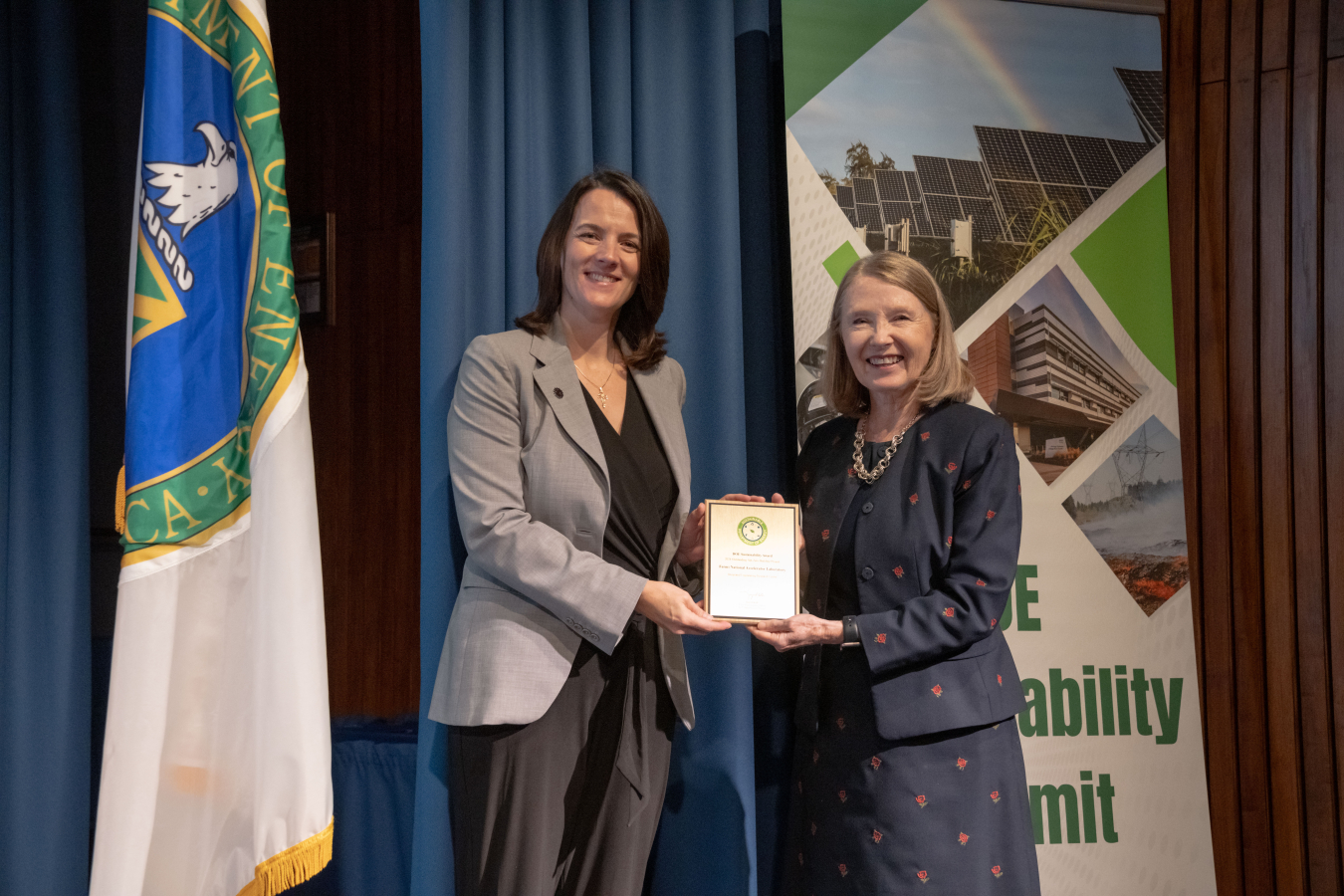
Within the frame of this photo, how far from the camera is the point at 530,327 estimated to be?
6.59 feet

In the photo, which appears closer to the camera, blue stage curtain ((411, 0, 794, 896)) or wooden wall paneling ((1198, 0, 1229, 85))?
blue stage curtain ((411, 0, 794, 896))

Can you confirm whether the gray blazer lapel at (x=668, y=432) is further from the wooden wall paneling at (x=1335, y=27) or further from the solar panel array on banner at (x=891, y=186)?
the wooden wall paneling at (x=1335, y=27)

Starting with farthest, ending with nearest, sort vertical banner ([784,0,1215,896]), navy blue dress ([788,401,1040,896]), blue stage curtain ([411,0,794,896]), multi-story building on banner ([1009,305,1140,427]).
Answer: multi-story building on banner ([1009,305,1140,427]), vertical banner ([784,0,1215,896]), blue stage curtain ([411,0,794,896]), navy blue dress ([788,401,1040,896])

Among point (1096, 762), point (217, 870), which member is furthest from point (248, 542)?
point (1096, 762)

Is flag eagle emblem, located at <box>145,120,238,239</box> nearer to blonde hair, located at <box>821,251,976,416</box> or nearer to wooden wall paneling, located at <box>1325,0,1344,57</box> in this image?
blonde hair, located at <box>821,251,976,416</box>

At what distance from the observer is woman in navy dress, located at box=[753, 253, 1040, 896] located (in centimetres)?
Result: 175

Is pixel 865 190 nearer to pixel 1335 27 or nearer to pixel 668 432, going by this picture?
pixel 668 432

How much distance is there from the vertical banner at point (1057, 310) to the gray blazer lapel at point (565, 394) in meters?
0.74

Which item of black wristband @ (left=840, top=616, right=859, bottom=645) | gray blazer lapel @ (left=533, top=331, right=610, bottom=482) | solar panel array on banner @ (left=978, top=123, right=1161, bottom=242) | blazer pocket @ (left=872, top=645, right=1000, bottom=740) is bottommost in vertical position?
blazer pocket @ (left=872, top=645, right=1000, bottom=740)

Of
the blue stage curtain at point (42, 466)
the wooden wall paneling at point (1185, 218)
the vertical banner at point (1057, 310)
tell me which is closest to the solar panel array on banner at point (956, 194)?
the vertical banner at point (1057, 310)

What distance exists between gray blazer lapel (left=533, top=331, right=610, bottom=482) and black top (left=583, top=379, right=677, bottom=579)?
0.15 ft

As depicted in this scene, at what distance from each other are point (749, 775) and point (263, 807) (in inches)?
41.9

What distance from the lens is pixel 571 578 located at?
178 centimetres

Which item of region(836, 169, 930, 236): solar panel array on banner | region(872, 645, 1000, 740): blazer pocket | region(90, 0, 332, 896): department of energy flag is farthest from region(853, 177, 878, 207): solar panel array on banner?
region(90, 0, 332, 896): department of energy flag
